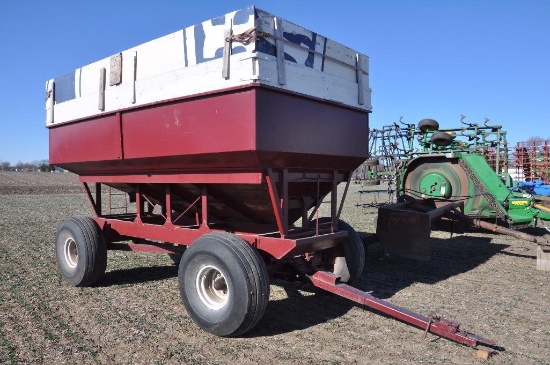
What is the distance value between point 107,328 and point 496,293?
4.44m

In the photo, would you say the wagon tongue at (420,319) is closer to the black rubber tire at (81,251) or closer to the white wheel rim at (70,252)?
the black rubber tire at (81,251)

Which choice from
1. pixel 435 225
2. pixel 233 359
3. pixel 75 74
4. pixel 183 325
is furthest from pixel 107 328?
pixel 435 225

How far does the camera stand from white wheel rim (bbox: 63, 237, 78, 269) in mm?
5887

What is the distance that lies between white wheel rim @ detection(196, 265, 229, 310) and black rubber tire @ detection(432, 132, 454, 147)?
6876 mm

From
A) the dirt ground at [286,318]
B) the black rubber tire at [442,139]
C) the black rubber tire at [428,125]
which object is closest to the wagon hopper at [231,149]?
the dirt ground at [286,318]

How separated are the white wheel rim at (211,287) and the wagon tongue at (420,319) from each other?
97cm

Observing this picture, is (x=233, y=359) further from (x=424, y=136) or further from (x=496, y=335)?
(x=424, y=136)

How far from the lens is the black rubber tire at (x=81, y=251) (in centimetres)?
553

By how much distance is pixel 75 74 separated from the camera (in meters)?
5.84

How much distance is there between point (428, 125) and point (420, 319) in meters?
7.08

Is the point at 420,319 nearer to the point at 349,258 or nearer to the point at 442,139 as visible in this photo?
the point at 349,258

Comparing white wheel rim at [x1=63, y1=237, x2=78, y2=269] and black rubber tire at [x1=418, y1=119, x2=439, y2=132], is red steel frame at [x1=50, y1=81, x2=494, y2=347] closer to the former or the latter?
white wheel rim at [x1=63, y1=237, x2=78, y2=269]

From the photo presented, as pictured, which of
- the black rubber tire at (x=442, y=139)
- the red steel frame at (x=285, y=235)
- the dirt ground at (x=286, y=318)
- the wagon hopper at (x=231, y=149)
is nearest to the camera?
the dirt ground at (x=286, y=318)

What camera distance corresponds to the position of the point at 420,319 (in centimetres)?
371
